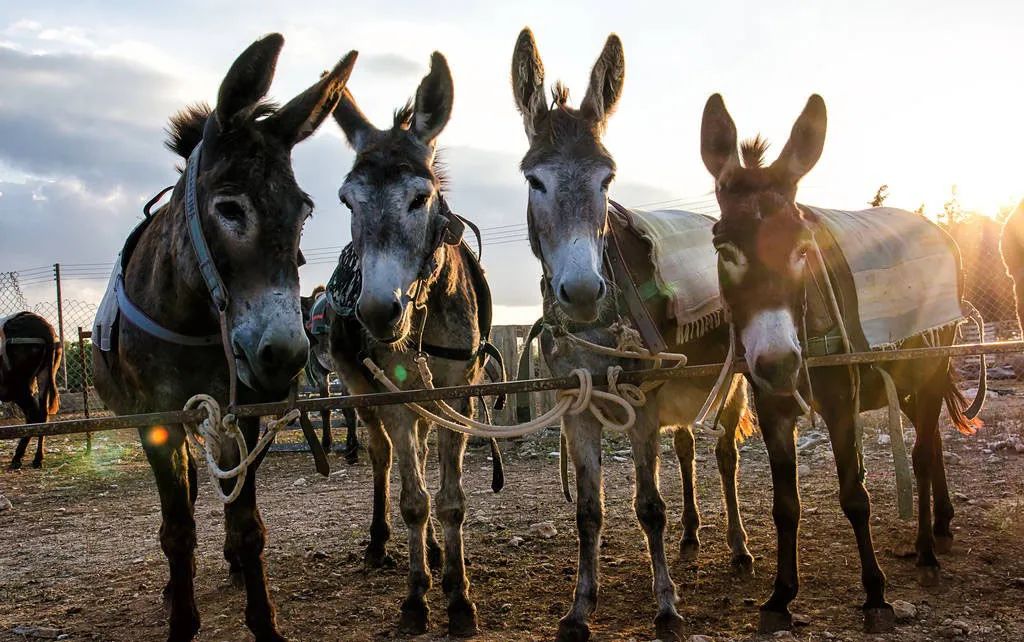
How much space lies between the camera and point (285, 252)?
2.69 metres

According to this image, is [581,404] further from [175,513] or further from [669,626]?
[175,513]

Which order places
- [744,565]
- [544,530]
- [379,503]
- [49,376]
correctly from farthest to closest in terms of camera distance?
[49,376]
[544,530]
[379,503]
[744,565]

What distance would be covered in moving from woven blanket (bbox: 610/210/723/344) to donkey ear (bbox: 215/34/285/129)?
188cm

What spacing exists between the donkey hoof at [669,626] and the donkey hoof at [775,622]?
0.35 meters

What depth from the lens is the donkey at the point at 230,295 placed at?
2.63m

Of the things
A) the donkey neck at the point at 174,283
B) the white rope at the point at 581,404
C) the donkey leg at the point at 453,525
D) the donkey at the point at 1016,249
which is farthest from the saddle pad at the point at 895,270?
the donkey neck at the point at 174,283

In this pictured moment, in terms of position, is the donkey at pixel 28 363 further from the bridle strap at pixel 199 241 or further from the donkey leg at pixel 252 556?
the bridle strap at pixel 199 241

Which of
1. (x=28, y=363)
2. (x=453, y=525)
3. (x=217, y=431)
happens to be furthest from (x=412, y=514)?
(x=28, y=363)

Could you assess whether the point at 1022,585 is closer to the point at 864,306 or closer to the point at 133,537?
the point at 864,306

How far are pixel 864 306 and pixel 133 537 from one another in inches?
233

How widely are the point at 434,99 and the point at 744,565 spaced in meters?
3.25

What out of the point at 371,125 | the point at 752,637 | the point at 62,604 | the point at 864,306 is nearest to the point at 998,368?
the point at 864,306

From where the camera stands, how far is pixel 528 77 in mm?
3396

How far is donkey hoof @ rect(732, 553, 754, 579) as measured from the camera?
4.19 m
